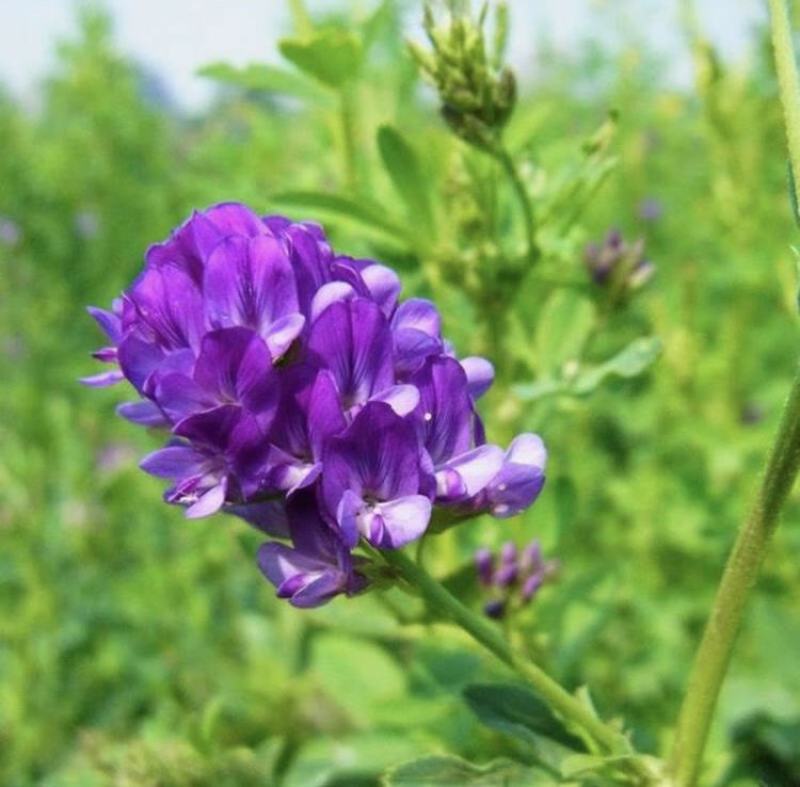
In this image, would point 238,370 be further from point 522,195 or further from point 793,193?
point 522,195

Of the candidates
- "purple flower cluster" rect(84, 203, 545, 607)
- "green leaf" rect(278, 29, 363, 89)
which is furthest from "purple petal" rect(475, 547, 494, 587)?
"green leaf" rect(278, 29, 363, 89)

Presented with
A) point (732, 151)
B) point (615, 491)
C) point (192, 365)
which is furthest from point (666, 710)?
point (192, 365)

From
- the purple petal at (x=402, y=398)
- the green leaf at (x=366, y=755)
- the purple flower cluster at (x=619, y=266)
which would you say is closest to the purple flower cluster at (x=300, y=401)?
the purple petal at (x=402, y=398)

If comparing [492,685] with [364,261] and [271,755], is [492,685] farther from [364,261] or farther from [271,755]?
[271,755]

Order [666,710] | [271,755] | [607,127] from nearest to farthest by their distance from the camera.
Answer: [607,127] → [271,755] → [666,710]

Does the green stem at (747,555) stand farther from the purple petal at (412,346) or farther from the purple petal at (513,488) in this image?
the purple petal at (412,346)

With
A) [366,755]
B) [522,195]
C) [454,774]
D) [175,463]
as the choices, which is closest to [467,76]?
[522,195]

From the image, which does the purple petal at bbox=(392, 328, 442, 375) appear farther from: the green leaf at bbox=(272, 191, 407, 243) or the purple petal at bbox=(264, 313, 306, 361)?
the green leaf at bbox=(272, 191, 407, 243)
